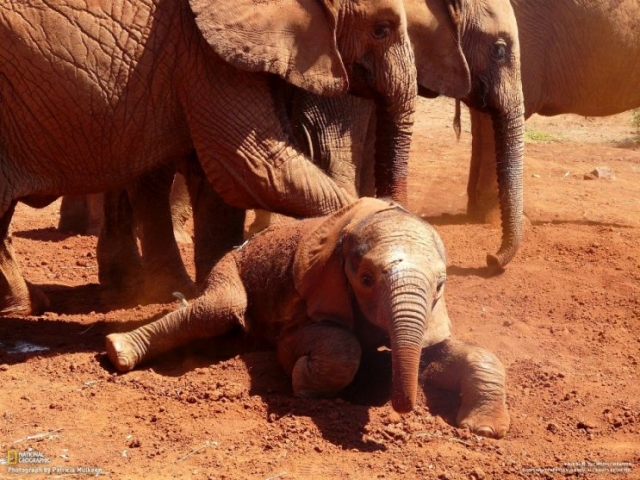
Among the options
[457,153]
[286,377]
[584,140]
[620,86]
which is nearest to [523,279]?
[286,377]

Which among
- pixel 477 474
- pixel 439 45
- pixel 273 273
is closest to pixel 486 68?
pixel 439 45

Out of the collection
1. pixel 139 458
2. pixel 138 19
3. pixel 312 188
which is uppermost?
pixel 138 19

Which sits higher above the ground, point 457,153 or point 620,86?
point 620,86

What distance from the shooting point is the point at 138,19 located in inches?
254

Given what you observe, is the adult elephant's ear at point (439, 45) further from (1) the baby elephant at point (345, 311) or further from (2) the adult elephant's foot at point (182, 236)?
(2) the adult elephant's foot at point (182, 236)

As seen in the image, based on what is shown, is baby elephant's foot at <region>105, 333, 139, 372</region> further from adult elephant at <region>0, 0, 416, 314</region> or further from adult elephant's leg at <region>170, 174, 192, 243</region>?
adult elephant's leg at <region>170, 174, 192, 243</region>

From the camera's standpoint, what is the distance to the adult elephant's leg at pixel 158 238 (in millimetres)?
7766

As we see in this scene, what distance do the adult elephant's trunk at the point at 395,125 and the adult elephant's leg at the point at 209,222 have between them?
969 mm

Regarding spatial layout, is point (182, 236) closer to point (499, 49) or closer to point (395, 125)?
point (499, 49)

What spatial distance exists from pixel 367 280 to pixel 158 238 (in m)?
2.65

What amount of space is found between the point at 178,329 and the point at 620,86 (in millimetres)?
6219

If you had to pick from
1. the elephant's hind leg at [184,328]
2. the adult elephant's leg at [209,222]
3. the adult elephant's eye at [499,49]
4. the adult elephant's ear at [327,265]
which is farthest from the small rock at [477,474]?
the adult elephant's eye at [499,49]

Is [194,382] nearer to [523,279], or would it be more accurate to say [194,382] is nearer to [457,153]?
[523,279]

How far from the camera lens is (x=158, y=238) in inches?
308
